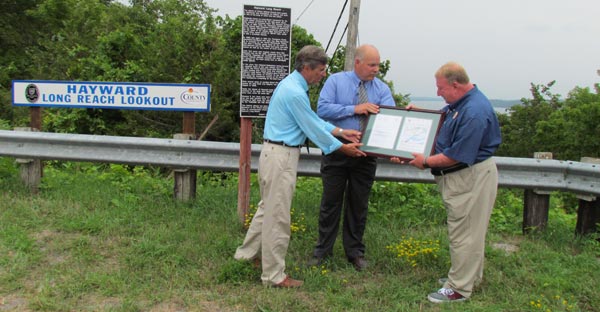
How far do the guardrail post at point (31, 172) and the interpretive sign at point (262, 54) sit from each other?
264cm

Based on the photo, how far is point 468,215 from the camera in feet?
12.6

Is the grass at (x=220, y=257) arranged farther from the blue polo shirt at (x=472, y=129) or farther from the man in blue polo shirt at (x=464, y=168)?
the blue polo shirt at (x=472, y=129)

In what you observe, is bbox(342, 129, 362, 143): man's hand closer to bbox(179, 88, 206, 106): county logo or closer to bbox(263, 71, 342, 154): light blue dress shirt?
bbox(263, 71, 342, 154): light blue dress shirt

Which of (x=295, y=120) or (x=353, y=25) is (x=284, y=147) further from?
(x=353, y=25)

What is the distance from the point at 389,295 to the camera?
3.89m

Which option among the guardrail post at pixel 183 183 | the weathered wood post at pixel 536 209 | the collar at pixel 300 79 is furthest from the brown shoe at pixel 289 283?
the weathered wood post at pixel 536 209

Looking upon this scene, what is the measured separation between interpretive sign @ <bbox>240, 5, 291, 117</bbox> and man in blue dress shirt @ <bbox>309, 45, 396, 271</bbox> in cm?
84

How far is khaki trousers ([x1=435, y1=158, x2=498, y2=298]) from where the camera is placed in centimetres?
382

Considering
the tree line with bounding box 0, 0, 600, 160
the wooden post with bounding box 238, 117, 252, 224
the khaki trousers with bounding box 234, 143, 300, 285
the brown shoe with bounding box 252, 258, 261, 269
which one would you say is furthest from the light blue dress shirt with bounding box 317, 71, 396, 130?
the tree line with bounding box 0, 0, 600, 160

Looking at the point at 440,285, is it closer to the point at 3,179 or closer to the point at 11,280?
the point at 11,280

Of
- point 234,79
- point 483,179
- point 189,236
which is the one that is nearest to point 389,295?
point 483,179

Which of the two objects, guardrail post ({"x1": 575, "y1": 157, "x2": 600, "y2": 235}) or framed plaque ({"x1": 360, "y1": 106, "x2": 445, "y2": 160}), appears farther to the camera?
guardrail post ({"x1": 575, "y1": 157, "x2": 600, "y2": 235})

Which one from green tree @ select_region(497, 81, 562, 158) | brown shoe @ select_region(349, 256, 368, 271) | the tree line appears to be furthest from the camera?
green tree @ select_region(497, 81, 562, 158)

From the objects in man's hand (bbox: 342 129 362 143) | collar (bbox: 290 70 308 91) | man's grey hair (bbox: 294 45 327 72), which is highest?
man's grey hair (bbox: 294 45 327 72)
